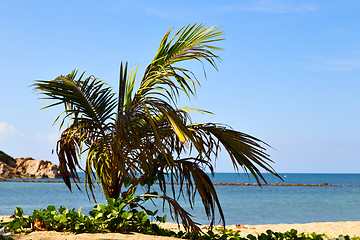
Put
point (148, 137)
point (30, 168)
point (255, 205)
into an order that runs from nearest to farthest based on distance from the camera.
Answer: point (148, 137), point (255, 205), point (30, 168)

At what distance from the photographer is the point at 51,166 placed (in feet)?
201

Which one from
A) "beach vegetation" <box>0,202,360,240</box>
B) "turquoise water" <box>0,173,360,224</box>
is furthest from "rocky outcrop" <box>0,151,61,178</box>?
"beach vegetation" <box>0,202,360,240</box>

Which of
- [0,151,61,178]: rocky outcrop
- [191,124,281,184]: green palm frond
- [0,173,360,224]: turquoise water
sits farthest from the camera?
[0,151,61,178]: rocky outcrop

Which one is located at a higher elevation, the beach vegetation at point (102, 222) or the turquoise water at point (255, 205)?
the beach vegetation at point (102, 222)

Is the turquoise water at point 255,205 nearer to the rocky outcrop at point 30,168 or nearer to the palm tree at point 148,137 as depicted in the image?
the palm tree at point 148,137

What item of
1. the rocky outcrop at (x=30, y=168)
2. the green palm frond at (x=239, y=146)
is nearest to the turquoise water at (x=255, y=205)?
the green palm frond at (x=239, y=146)

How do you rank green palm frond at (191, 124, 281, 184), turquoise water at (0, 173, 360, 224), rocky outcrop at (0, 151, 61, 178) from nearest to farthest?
green palm frond at (191, 124, 281, 184), turquoise water at (0, 173, 360, 224), rocky outcrop at (0, 151, 61, 178)

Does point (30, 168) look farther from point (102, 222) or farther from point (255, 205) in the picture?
point (102, 222)

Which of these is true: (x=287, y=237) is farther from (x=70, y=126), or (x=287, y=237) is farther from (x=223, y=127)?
(x=70, y=126)

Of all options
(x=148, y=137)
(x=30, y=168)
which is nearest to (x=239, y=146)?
(x=148, y=137)

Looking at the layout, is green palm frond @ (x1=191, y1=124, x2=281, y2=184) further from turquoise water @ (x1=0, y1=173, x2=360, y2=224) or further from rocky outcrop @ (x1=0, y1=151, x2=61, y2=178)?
rocky outcrop @ (x1=0, y1=151, x2=61, y2=178)

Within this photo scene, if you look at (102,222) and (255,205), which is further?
(255,205)

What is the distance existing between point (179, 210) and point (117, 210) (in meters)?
0.95

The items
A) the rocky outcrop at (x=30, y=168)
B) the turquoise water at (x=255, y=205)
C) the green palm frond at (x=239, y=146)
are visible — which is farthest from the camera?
the rocky outcrop at (x=30, y=168)
